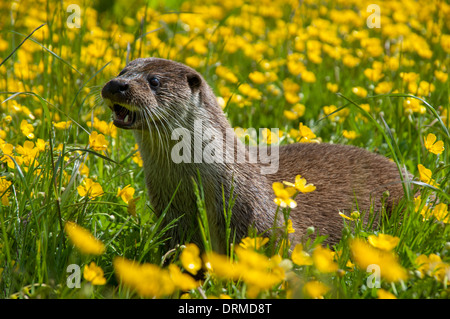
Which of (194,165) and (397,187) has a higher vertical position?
(194,165)

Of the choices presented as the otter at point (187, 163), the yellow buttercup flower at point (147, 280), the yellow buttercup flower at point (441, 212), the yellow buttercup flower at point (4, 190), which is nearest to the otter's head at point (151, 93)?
the otter at point (187, 163)

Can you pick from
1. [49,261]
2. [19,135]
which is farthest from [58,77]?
[49,261]

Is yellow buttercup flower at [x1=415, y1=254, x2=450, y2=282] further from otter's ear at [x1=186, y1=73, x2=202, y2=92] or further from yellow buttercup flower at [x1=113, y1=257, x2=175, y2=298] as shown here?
otter's ear at [x1=186, y1=73, x2=202, y2=92]

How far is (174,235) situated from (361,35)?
379cm

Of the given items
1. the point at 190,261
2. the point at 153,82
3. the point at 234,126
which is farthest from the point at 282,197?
the point at 234,126

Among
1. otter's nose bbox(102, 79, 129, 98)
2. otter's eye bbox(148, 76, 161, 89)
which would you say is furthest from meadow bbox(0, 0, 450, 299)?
otter's eye bbox(148, 76, 161, 89)

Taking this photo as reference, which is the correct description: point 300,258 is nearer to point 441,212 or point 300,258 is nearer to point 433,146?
point 441,212

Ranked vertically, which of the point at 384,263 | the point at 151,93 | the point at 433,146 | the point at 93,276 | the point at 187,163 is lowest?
the point at 93,276

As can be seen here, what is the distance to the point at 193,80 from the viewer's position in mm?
3480

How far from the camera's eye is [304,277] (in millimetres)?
2422

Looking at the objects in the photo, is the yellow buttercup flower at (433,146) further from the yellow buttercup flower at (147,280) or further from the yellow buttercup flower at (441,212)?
the yellow buttercup flower at (147,280)

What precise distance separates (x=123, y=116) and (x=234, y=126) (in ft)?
6.49

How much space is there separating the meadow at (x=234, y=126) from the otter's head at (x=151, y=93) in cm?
24
